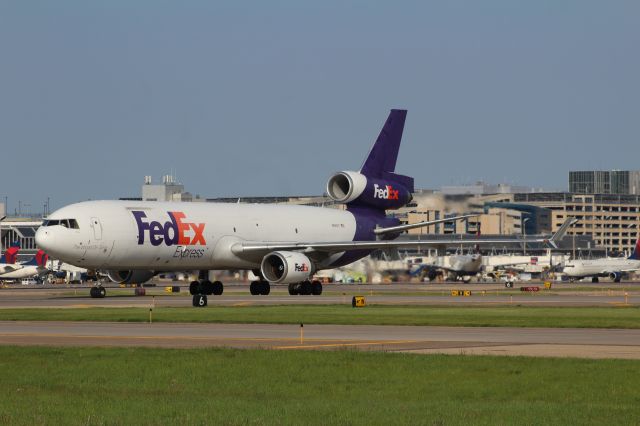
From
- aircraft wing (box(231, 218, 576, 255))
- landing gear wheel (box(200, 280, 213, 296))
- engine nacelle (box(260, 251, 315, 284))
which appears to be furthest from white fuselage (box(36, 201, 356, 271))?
engine nacelle (box(260, 251, 315, 284))

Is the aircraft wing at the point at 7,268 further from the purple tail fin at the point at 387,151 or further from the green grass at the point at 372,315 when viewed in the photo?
the green grass at the point at 372,315

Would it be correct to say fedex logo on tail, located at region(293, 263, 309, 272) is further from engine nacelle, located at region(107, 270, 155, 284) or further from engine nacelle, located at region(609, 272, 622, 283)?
engine nacelle, located at region(609, 272, 622, 283)

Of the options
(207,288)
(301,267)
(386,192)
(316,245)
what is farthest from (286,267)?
(386,192)

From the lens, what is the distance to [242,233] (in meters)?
75.9

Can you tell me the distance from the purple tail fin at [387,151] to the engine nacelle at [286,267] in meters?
12.5

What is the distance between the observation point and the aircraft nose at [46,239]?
6619cm

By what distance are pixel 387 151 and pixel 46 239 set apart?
90.6 feet

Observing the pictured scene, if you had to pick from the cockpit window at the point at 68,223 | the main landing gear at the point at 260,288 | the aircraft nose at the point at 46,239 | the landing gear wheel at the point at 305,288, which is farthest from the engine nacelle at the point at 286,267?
the aircraft nose at the point at 46,239

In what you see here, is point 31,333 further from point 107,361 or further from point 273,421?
point 273,421

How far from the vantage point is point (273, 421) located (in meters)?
20.0

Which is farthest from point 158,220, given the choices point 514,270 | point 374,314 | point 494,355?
point 514,270

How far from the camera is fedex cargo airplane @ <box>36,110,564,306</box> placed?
6706 cm

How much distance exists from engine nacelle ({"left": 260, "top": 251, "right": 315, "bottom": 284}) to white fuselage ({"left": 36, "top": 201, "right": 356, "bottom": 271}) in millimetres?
2458

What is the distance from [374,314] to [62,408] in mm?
30321
